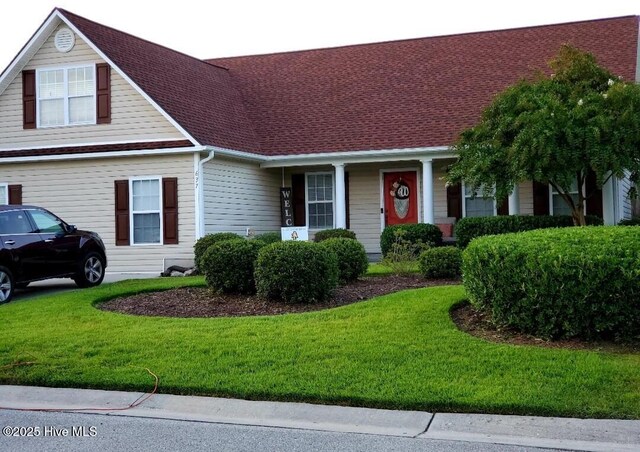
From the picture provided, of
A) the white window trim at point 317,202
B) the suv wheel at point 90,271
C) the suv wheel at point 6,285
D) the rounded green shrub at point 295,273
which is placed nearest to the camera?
the rounded green shrub at point 295,273

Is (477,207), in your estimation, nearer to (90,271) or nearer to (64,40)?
(90,271)

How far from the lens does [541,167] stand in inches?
587

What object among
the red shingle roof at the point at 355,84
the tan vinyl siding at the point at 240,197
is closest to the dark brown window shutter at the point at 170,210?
the tan vinyl siding at the point at 240,197

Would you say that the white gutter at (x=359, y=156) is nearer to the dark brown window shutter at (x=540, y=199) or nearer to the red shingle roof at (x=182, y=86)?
the red shingle roof at (x=182, y=86)

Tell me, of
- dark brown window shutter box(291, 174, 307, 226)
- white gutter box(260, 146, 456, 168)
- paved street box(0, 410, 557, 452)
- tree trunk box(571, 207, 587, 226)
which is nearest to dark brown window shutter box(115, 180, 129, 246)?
white gutter box(260, 146, 456, 168)

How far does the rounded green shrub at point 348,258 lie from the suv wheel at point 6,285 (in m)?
5.43

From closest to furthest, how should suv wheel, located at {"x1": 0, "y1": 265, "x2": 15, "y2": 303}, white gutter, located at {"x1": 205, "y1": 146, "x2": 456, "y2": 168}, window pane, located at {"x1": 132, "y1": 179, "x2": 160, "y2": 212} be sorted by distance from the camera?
suv wheel, located at {"x1": 0, "y1": 265, "x2": 15, "y2": 303}, window pane, located at {"x1": 132, "y1": 179, "x2": 160, "y2": 212}, white gutter, located at {"x1": 205, "y1": 146, "x2": 456, "y2": 168}

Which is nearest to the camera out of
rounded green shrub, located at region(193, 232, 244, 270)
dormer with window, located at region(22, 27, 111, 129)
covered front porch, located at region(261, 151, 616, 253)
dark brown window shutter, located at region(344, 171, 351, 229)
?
rounded green shrub, located at region(193, 232, 244, 270)

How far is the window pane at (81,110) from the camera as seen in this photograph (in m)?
19.6

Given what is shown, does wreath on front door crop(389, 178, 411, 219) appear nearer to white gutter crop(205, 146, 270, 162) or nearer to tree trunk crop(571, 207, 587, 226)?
white gutter crop(205, 146, 270, 162)

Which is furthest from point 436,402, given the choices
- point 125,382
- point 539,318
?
point 125,382

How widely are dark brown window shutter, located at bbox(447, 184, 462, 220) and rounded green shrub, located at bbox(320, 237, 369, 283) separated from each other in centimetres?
728

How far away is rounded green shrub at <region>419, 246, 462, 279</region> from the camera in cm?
1371

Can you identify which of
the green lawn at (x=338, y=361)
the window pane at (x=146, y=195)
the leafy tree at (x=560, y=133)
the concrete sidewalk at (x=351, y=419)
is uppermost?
the leafy tree at (x=560, y=133)
